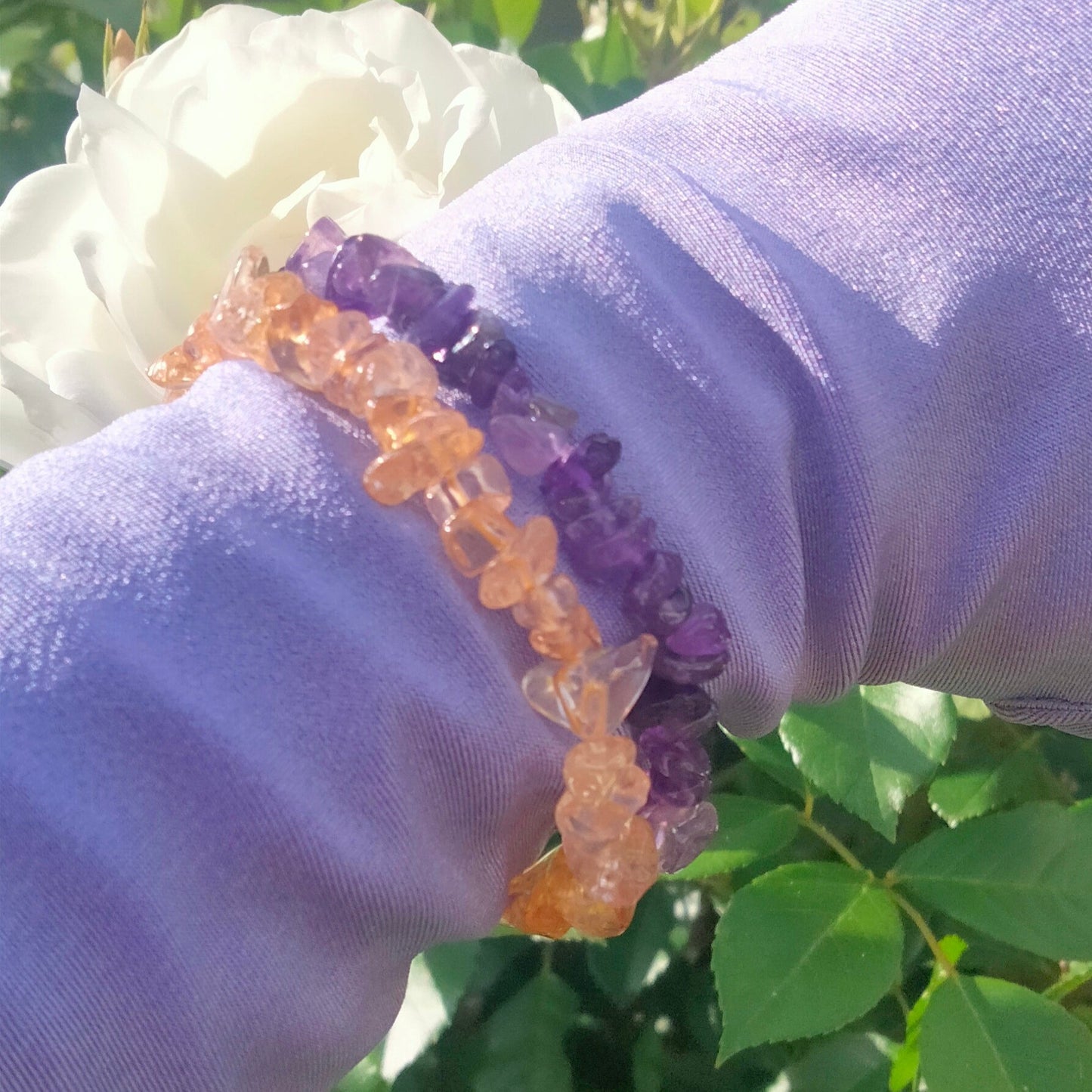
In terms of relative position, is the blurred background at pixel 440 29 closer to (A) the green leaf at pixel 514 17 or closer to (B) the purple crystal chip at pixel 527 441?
(A) the green leaf at pixel 514 17

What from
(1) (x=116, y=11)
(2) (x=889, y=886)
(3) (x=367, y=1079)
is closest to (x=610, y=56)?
(1) (x=116, y=11)

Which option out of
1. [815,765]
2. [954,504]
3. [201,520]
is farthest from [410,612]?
[815,765]

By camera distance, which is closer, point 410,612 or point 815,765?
point 410,612

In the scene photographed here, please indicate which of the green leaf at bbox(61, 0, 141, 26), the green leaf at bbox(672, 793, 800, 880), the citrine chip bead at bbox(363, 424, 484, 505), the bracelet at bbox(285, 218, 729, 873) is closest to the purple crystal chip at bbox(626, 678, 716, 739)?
the bracelet at bbox(285, 218, 729, 873)

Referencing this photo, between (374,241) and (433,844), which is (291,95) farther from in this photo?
(433,844)

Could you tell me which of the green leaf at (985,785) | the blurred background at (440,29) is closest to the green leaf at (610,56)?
the blurred background at (440,29)

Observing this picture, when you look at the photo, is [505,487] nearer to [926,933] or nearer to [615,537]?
[615,537]

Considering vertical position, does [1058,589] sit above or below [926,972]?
above
